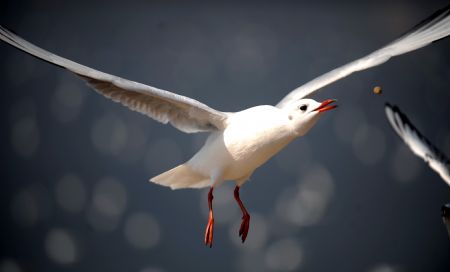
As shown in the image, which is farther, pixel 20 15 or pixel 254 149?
pixel 20 15

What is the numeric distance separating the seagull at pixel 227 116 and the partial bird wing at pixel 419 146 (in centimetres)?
75

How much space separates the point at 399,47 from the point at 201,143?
1522 millimetres

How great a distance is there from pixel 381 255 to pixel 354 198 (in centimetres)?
40

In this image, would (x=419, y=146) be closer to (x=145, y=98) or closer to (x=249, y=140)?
(x=249, y=140)

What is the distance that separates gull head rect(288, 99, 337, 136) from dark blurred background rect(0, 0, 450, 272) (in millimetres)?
1553

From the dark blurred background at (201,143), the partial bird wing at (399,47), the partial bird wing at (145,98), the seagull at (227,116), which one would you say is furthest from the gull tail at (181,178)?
the dark blurred background at (201,143)

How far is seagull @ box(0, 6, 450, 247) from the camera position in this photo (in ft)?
6.18

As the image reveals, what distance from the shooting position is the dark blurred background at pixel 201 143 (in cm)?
337

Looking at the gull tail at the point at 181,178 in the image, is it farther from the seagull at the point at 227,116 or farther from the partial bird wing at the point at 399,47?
the partial bird wing at the point at 399,47

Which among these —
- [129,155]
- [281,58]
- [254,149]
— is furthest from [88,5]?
[254,149]

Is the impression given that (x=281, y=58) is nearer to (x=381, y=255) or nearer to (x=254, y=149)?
(x=381, y=255)

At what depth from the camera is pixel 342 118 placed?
354cm

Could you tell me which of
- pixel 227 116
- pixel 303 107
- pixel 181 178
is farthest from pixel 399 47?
pixel 181 178

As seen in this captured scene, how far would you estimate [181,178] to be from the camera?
2.20 meters
